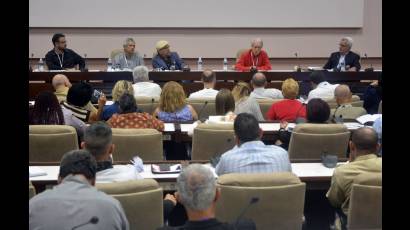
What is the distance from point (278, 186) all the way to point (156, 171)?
110 centimetres

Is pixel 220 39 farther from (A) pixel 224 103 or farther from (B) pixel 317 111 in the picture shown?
(B) pixel 317 111

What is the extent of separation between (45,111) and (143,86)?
244cm

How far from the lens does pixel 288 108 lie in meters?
6.49

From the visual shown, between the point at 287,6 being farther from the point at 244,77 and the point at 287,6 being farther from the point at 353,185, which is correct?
the point at 353,185

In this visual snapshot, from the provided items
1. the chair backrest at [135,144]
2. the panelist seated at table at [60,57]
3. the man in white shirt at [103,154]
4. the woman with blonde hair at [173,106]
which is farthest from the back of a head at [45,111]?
the panelist seated at table at [60,57]

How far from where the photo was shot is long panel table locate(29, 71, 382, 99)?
927cm

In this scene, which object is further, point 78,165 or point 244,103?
point 244,103

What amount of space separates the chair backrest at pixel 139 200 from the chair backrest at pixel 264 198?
349 millimetres

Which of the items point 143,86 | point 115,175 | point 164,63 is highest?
point 164,63

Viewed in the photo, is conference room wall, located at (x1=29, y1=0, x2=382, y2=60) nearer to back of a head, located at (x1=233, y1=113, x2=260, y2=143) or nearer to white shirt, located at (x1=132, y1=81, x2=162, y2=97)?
white shirt, located at (x1=132, y1=81, x2=162, y2=97)

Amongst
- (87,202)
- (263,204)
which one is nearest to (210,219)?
(87,202)

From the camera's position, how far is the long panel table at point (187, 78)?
927cm

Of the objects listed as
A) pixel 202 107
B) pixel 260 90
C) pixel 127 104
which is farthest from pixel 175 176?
pixel 260 90

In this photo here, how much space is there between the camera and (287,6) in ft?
39.2
